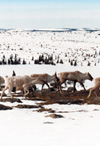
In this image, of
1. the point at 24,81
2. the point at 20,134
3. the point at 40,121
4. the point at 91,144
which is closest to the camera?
the point at 91,144

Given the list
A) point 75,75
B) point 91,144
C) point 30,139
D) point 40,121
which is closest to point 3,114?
point 40,121

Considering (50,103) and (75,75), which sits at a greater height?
(75,75)

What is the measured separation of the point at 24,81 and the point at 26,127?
330 inches

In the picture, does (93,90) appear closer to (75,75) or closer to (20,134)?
(75,75)

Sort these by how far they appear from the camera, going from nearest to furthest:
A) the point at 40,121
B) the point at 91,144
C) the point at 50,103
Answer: the point at 91,144
the point at 40,121
the point at 50,103

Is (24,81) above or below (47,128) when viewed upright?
above

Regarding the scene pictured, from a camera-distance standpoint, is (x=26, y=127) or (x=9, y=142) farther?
(x=26, y=127)

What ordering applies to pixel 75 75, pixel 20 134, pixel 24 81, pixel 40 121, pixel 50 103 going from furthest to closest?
pixel 75 75
pixel 24 81
pixel 50 103
pixel 40 121
pixel 20 134

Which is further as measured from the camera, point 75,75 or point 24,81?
point 75,75

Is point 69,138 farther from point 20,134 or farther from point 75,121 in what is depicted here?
point 75,121

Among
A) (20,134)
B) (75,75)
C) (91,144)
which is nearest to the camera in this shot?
(91,144)

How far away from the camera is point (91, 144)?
310 inches

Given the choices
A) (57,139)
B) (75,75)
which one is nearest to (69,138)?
(57,139)

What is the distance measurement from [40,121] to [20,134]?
2.14 meters
